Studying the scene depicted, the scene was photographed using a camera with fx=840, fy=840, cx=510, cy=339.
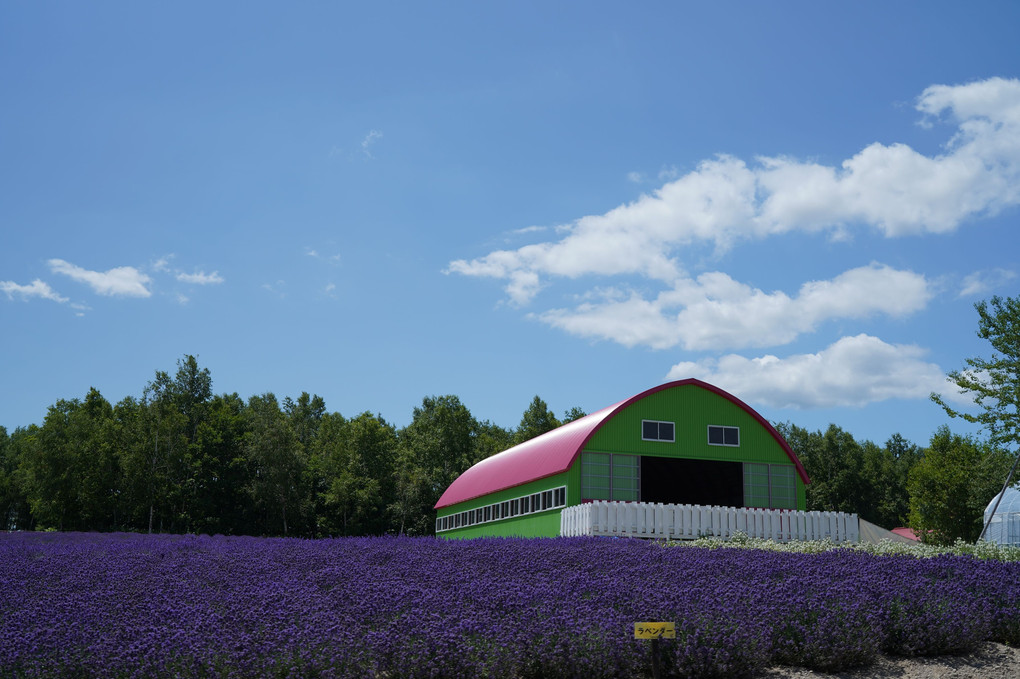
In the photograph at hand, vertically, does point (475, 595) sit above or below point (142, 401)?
below

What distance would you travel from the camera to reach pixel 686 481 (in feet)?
120

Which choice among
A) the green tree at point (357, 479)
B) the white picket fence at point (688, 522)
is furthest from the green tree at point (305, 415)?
the white picket fence at point (688, 522)

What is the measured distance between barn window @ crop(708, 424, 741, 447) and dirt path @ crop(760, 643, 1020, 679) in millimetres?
19711

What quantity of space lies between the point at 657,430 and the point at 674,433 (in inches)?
27.8

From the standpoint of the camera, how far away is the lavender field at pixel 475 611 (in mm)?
8023

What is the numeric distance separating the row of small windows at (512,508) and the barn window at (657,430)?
3.71 metres

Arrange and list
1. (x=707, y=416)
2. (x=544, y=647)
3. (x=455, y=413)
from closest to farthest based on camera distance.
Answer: (x=544, y=647), (x=707, y=416), (x=455, y=413)

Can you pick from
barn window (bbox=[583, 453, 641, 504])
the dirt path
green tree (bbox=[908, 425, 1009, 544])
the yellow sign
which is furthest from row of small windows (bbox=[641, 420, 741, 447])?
green tree (bbox=[908, 425, 1009, 544])

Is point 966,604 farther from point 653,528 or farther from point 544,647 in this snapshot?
point 653,528

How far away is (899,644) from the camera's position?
419 inches

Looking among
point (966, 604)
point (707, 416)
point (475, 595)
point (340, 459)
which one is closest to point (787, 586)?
point (966, 604)

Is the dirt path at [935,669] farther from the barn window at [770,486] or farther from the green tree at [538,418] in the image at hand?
the green tree at [538,418]

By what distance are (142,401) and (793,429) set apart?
73477 millimetres

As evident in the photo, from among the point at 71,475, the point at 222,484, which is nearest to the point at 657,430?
the point at 222,484
